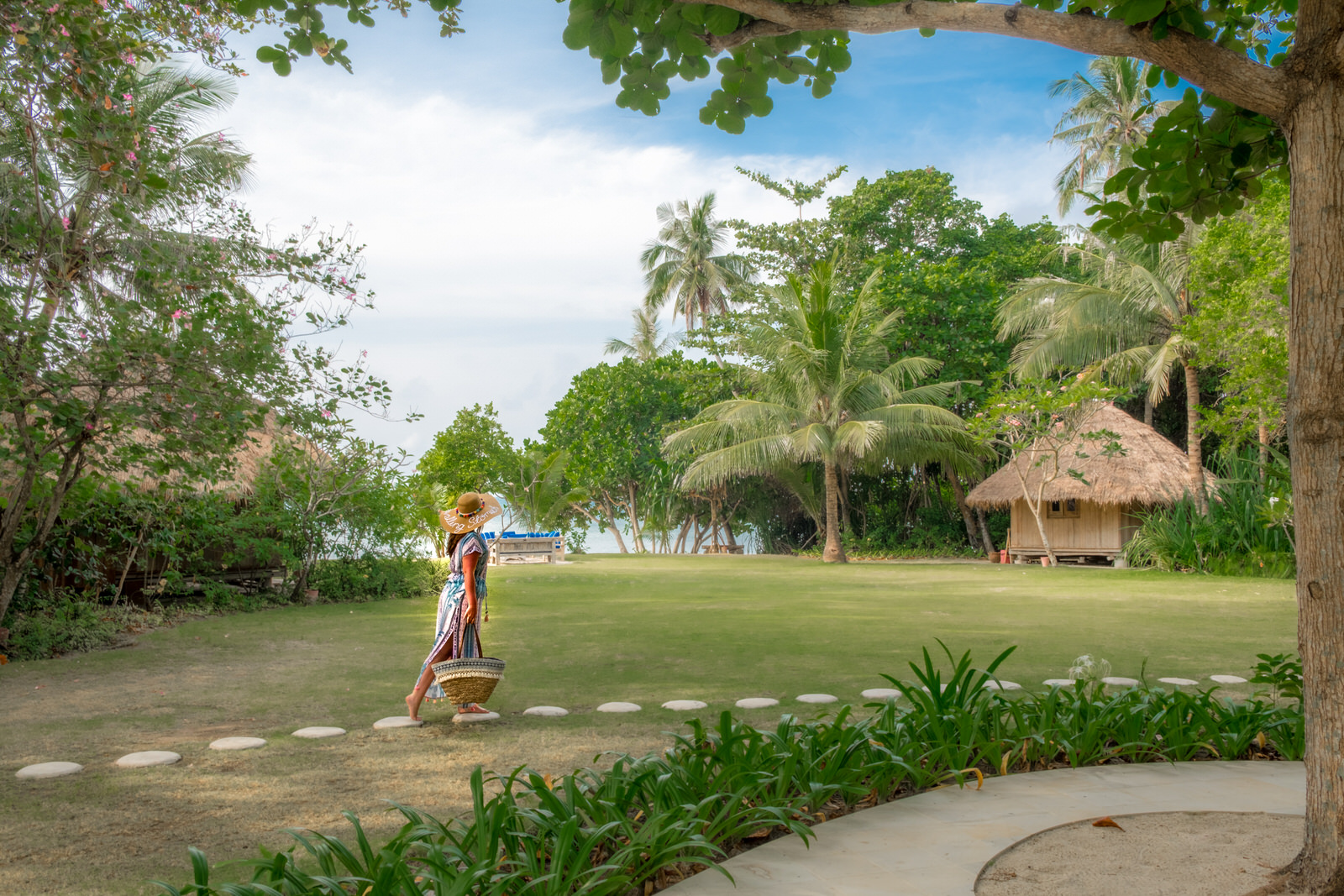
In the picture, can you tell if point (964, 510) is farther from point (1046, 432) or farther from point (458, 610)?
point (458, 610)

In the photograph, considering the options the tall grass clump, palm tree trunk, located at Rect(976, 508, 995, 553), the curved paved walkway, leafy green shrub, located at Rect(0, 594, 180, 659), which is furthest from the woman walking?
palm tree trunk, located at Rect(976, 508, 995, 553)

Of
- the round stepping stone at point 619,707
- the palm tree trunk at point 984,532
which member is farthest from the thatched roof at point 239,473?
the palm tree trunk at point 984,532

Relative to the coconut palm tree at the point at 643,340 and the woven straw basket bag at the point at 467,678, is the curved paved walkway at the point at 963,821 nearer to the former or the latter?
the woven straw basket bag at the point at 467,678

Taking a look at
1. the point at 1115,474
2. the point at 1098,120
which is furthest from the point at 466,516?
the point at 1098,120

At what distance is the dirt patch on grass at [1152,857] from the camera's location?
2291 mm

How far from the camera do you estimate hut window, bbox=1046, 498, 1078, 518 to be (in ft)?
65.5

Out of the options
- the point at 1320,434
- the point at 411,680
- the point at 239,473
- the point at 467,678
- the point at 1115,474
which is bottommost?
the point at 411,680

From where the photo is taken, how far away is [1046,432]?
18375 millimetres

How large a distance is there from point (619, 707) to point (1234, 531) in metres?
13.8

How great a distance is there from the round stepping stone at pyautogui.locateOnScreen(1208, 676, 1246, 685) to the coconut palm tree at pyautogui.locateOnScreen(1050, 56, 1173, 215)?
1885cm

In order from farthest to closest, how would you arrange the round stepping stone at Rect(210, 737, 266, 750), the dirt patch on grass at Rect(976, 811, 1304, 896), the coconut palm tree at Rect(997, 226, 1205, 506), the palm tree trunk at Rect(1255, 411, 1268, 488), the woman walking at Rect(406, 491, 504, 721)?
the coconut palm tree at Rect(997, 226, 1205, 506), the palm tree trunk at Rect(1255, 411, 1268, 488), the woman walking at Rect(406, 491, 504, 721), the round stepping stone at Rect(210, 737, 266, 750), the dirt patch on grass at Rect(976, 811, 1304, 896)

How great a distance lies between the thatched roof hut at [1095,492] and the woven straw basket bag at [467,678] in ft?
52.8

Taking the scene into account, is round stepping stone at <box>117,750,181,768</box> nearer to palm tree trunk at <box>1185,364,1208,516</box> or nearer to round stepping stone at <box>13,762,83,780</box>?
round stepping stone at <box>13,762,83,780</box>

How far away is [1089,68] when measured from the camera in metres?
24.2
